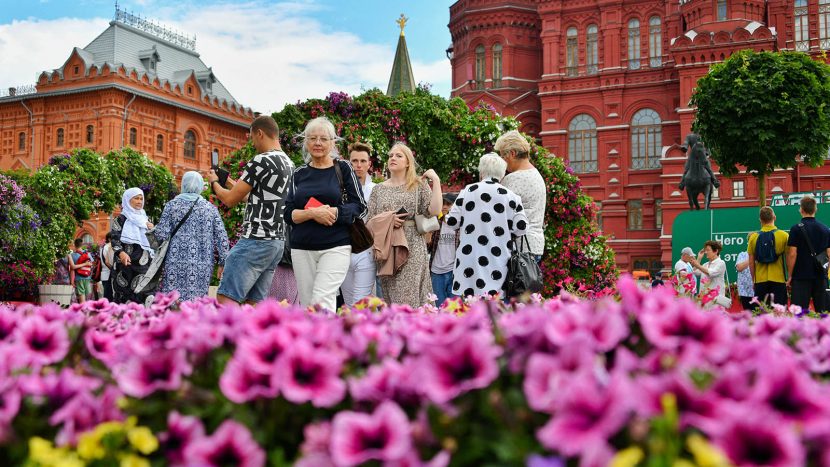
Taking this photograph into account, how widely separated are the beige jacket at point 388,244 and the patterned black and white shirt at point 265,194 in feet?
3.10

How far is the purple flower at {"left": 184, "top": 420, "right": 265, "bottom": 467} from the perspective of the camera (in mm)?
1380

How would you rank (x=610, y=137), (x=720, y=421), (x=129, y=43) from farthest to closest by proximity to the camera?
1. (x=129, y=43)
2. (x=610, y=137)
3. (x=720, y=421)

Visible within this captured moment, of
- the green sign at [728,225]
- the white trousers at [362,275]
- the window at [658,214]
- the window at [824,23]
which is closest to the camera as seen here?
the white trousers at [362,275]

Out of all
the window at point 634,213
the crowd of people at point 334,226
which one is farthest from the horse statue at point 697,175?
the window at point 634,213

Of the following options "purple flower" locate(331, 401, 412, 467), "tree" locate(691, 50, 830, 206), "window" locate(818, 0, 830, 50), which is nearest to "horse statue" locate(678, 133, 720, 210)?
"tree" locate(691, 50, 830, 206)

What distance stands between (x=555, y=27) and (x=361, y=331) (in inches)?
1641

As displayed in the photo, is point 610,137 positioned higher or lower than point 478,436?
higher

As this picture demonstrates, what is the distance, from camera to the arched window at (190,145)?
45.6 metres

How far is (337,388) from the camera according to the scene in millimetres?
1501

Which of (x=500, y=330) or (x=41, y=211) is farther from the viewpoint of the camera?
(x=41, y=211)

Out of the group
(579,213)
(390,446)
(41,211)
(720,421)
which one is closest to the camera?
(720,421)

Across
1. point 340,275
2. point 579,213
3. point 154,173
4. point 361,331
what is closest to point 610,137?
point 154,173

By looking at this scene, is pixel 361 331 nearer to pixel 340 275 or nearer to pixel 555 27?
pixel 340 275

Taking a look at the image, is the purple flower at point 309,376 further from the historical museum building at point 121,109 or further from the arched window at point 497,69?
the arched window at point 497,69
